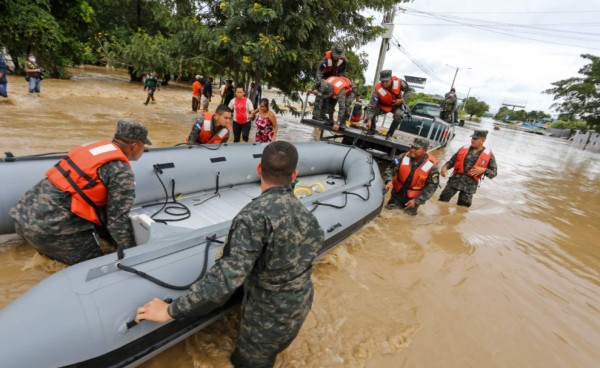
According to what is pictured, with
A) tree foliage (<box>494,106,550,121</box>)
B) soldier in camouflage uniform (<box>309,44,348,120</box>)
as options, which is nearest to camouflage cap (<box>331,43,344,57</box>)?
soldier in camouflage uniform (<box>309,44,348,120</box>)

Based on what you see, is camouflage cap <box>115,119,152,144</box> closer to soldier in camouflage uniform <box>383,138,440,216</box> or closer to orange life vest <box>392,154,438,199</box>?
soldier in camouflage uniform <box>383,138,440,216</box>

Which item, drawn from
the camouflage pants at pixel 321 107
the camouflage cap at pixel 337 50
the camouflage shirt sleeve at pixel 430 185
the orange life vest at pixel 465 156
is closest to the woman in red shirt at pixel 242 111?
the camouflage pants at pixel 321 107

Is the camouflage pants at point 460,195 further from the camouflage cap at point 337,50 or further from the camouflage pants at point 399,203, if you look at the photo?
the camouflage cap at point 337,50

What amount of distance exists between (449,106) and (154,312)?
8.75m

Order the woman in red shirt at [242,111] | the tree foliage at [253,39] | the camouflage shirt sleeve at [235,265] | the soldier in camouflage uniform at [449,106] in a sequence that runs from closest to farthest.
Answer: the camouflage shirt sleeve at [235,265]
the woman in red shirt at [242,111]
the tree foliage at [253,39]
the soldier in camouflage uniform at [449,106]

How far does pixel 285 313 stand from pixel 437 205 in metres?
4.17

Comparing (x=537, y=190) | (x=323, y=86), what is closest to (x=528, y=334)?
(x=323, y=86)

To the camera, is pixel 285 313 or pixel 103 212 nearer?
pixel 285 313

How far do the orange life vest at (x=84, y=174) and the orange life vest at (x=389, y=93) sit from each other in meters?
4.12

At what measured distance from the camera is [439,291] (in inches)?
110

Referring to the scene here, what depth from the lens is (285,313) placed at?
1.31 m

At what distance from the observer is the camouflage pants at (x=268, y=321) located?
130cm

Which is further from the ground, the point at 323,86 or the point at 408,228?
the point at 323,86

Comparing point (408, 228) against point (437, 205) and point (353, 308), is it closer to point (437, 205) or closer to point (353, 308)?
point (437, 205)
